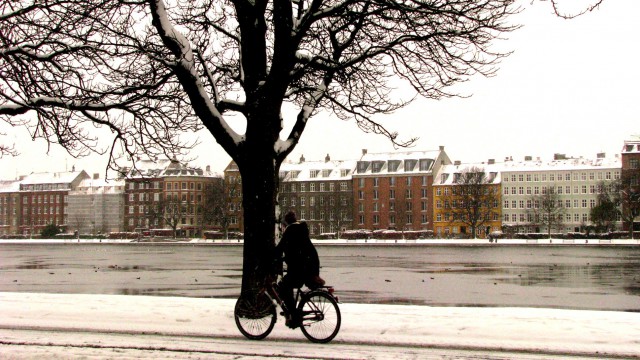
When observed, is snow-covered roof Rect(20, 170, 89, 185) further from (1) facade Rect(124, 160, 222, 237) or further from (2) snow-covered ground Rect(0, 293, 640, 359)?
(2) snow-covered ground Rect(0, 293, 640, 359)

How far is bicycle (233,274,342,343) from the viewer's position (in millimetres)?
9875

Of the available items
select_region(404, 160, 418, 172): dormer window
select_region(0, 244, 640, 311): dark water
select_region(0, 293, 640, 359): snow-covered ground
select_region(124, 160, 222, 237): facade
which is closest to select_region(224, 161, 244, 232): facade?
select_region(124, 160, 222, 237): facade

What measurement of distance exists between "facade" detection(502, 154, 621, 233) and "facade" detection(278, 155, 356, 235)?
27221 millimetres

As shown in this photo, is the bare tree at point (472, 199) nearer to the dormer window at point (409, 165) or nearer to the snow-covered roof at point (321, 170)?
the dormer window at point (409, 165)

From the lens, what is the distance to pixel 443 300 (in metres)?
18.1

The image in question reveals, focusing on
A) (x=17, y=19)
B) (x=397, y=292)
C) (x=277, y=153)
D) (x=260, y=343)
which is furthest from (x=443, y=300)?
(x=17, y=19)

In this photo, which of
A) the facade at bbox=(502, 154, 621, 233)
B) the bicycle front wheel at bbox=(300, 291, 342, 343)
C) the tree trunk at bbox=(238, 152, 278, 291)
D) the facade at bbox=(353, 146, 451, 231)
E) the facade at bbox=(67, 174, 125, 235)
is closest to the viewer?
the bicycle front wheel at bbox=(300, 291, 342, 343)

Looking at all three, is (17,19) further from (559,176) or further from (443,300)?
(559,176)

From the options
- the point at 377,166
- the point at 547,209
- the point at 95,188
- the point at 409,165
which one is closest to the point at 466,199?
the point at 547,209

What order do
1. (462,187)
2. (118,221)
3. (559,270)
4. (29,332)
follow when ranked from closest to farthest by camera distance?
(29,332) < (559,270) < (462,187) < (118,221)

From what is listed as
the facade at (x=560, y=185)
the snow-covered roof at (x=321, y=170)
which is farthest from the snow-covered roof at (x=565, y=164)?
the snow-covered roof at (x=321, y=170)

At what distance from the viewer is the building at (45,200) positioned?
520 ft

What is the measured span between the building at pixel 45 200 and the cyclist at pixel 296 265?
15772 cm

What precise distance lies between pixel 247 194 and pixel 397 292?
9.55 meters
